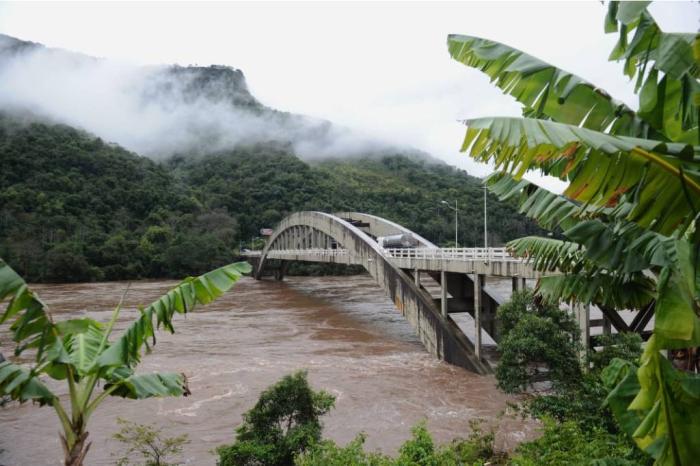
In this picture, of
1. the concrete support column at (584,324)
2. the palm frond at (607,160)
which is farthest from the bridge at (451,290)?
the palm frond at (607,160)

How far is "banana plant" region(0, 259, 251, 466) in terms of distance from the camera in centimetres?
453

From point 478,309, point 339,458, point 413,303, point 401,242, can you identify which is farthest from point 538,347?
point 401,242

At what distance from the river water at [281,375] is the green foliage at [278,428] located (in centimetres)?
287

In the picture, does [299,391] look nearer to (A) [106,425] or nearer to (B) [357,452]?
(B) [357,452]

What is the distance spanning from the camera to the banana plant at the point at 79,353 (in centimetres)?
453

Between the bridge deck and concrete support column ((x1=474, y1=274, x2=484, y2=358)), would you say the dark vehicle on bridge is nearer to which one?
the bridge deck

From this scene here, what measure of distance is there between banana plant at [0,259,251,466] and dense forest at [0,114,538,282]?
3013 centimetres

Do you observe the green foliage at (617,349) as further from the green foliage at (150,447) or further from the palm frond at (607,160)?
the green foliage at (150,447)

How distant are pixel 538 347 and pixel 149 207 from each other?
70.9m

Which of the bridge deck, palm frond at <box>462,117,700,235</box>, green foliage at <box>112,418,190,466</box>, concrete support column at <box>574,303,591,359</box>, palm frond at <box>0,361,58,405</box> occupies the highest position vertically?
palm frond at <box>462,117,700,235</box>

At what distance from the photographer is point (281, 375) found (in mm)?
16484

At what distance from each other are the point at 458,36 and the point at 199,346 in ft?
65.5

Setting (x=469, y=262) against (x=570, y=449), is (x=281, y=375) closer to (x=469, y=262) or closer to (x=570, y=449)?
(x=469, y=262)

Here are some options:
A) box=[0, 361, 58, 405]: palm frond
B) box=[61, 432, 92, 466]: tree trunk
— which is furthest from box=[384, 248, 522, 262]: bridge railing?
box=[0, 361, 58, 405]: palm frond
